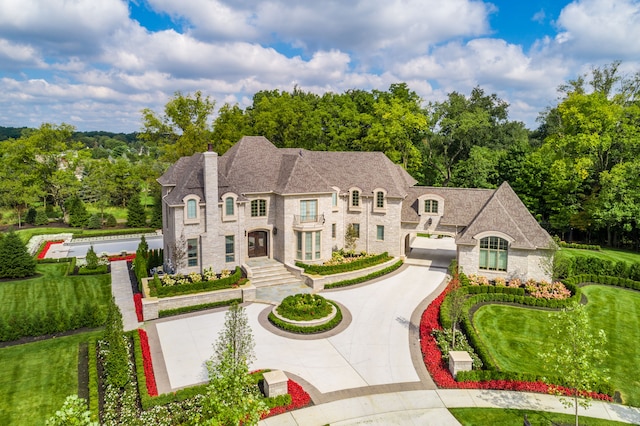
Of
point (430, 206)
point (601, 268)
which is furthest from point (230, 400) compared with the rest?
point (601, 268)

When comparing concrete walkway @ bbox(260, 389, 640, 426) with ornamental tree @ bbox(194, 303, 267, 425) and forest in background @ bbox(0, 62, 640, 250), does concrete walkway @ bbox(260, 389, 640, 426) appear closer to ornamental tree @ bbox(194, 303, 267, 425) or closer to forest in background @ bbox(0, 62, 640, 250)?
ornamental tree @ bbox(194, 303, 267, 425)

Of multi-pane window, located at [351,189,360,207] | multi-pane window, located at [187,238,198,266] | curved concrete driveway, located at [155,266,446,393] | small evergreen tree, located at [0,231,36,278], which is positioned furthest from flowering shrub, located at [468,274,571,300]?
small evergreen tree, located at [0,231,36,278]

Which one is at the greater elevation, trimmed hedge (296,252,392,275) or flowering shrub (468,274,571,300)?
trimmed hedge (296,252,392,275)

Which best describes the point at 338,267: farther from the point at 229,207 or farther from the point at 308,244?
the point at 229,207

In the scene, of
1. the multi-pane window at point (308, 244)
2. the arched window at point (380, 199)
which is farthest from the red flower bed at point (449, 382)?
the arched window at point (380, 199)

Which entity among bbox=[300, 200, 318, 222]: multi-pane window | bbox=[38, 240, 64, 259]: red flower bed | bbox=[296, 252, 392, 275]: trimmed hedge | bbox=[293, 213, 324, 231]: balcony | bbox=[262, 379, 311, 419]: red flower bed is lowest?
bbox=[262, 379, 311, 419]: red flower bed

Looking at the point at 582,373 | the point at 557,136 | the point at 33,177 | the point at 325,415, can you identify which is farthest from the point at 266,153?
the point at 33,177
